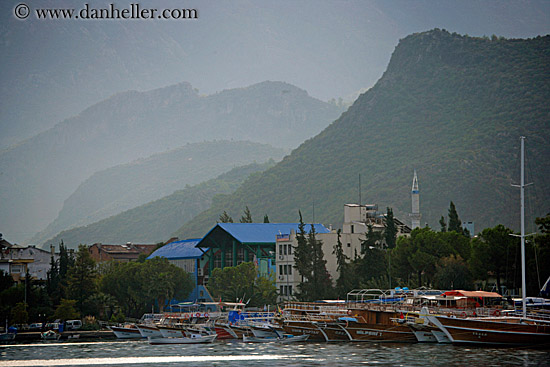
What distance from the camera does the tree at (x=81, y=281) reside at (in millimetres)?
120625

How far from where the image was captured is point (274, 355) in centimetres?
6856

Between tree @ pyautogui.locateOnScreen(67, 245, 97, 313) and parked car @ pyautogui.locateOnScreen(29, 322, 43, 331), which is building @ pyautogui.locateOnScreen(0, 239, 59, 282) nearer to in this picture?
tree @ pyautogui.locateOnScreen(67, 245, 97, 313)

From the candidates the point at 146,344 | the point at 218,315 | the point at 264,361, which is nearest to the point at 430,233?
the point at 218,315

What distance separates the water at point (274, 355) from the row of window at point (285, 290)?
101ft

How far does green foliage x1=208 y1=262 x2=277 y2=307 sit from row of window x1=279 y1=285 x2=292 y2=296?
156 cm

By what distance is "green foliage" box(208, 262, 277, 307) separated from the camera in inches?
4577

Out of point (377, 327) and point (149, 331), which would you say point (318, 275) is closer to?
point (149, 331)

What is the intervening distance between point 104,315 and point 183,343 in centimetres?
3409

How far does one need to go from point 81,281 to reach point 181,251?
3013cm

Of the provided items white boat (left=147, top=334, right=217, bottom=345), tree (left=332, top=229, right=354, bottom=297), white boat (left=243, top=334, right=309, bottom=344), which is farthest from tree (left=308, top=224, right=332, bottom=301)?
white boat (left=147, top=334, right=217, bottom=345)

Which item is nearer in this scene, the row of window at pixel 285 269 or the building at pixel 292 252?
the building at pixel 292 252

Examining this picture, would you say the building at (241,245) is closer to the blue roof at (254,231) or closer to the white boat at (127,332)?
the blue roof at (254,231)

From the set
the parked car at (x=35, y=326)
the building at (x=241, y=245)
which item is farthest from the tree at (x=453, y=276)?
the parked car at (x=35, y=326)

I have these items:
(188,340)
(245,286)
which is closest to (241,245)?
(245,286)
